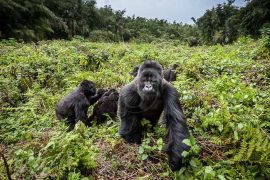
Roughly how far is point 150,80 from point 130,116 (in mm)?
642

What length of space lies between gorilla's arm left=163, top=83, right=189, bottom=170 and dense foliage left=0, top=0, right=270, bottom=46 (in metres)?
14.0

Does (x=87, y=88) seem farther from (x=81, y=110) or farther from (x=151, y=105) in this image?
(x=151, y=105)

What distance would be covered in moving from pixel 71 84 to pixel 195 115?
4.05m

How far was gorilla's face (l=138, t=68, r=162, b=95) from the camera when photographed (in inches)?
180

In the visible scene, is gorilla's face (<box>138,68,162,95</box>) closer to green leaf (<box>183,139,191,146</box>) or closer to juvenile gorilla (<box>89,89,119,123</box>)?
green leaf (<box>183,139,191,146</box>)

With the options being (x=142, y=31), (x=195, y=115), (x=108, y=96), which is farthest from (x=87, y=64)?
(x=142, y=31)

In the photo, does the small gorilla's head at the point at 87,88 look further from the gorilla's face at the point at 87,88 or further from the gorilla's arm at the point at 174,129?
the gorilla's arm at the point at 174,129

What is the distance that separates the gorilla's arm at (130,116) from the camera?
4898mm

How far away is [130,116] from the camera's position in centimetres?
494

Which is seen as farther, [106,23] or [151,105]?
[106,23]

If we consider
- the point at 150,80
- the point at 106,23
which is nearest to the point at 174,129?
the point at 150,80

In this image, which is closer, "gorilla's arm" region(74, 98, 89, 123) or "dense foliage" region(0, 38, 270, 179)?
"dense foliage" region(0, 38, 270, 179)

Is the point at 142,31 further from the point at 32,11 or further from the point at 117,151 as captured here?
the point at 117,151

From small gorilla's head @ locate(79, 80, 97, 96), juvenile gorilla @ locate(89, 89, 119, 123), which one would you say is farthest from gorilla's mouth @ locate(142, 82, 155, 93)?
small gorilla's head @ locate(79, 80, 97, 96)
